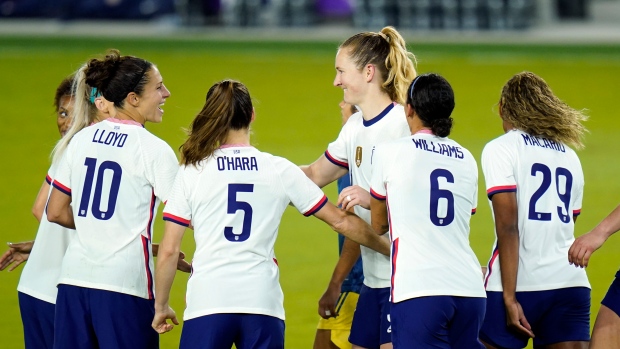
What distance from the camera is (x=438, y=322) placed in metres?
4.59

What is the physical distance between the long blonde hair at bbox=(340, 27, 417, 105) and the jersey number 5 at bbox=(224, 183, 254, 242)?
108 cm

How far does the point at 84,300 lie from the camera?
490cm

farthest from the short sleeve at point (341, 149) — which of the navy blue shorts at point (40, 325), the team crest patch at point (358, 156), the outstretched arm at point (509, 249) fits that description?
the navy blue shorts at point (40, 325)

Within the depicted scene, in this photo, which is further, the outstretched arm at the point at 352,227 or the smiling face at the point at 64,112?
the smiling face at the point at 64,112

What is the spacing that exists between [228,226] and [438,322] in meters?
1.01

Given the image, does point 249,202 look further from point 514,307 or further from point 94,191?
point 514,307

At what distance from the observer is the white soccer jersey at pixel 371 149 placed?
17.3 ft

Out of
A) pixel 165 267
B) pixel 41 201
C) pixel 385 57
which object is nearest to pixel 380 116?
pixel 385 57

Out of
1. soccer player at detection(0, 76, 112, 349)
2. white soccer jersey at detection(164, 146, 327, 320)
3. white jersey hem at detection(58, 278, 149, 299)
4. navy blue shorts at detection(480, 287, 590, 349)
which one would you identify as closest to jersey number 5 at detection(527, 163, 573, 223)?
navy blue shorts at detection(480, 287, 590, 349)

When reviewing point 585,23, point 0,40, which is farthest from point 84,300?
point 585,23

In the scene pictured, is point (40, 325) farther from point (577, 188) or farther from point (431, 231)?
point (577, 188)

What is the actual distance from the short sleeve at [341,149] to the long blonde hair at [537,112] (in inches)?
32.2

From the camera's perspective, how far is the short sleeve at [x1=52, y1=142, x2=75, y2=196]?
197 inches

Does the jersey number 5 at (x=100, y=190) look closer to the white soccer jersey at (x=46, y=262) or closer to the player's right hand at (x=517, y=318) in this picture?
the white soccer jersey at (x=46, y=262)
